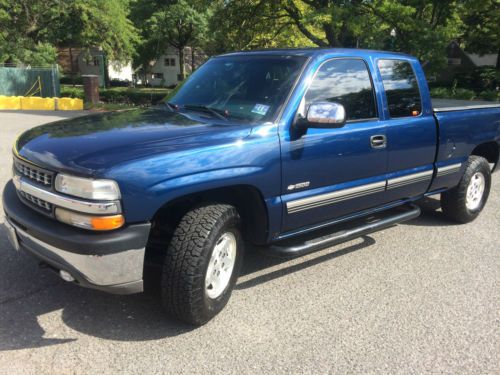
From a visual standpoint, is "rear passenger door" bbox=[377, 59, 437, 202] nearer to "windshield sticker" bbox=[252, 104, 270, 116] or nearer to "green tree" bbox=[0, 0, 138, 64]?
"windshield sticker" bbox=[252, 104, 270, 116]

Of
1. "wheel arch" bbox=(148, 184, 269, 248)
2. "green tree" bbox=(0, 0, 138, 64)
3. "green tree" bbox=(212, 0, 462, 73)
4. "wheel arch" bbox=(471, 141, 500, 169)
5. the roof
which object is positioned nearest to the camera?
"wheel arch" bbox=(148, 184, 269, 248)

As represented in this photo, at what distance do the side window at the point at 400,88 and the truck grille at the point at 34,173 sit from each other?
9.78ft

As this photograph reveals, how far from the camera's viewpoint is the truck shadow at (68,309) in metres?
3.03

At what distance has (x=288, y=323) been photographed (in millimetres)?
3297

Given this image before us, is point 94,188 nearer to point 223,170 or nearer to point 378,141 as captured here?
point 223,170

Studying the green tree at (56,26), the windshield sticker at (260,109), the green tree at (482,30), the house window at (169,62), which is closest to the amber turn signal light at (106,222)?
the windshield sticker at (260,109)

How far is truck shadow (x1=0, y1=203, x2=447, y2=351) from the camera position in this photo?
9.95 ft

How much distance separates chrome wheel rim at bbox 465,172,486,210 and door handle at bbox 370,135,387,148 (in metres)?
1.96

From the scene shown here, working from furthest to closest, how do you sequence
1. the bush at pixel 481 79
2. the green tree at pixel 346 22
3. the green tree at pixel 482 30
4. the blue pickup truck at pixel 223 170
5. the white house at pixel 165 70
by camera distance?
the white house at pixel 165 70 → the bush at pixel 481 79 → the green tree at pixel 482 30 → the green tree at pixel 346 22 → the blue pickup truck at pixel 223 170

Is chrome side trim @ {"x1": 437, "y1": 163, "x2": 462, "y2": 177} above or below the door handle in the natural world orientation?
below

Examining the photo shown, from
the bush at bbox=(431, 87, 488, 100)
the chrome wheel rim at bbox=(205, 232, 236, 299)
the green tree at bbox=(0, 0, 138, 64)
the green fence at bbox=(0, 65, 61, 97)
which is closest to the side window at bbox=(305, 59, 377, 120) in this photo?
the chrome wheel rim at bbox=(205, 232, 236, 299)

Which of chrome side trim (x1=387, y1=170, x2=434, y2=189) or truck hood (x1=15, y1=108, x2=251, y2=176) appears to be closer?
truck hood (x1=15, y1=108, x2=251, y2=176)

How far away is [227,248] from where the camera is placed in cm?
332

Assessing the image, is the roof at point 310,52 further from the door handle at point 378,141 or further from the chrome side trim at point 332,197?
the chrome side trim at point 332,197
